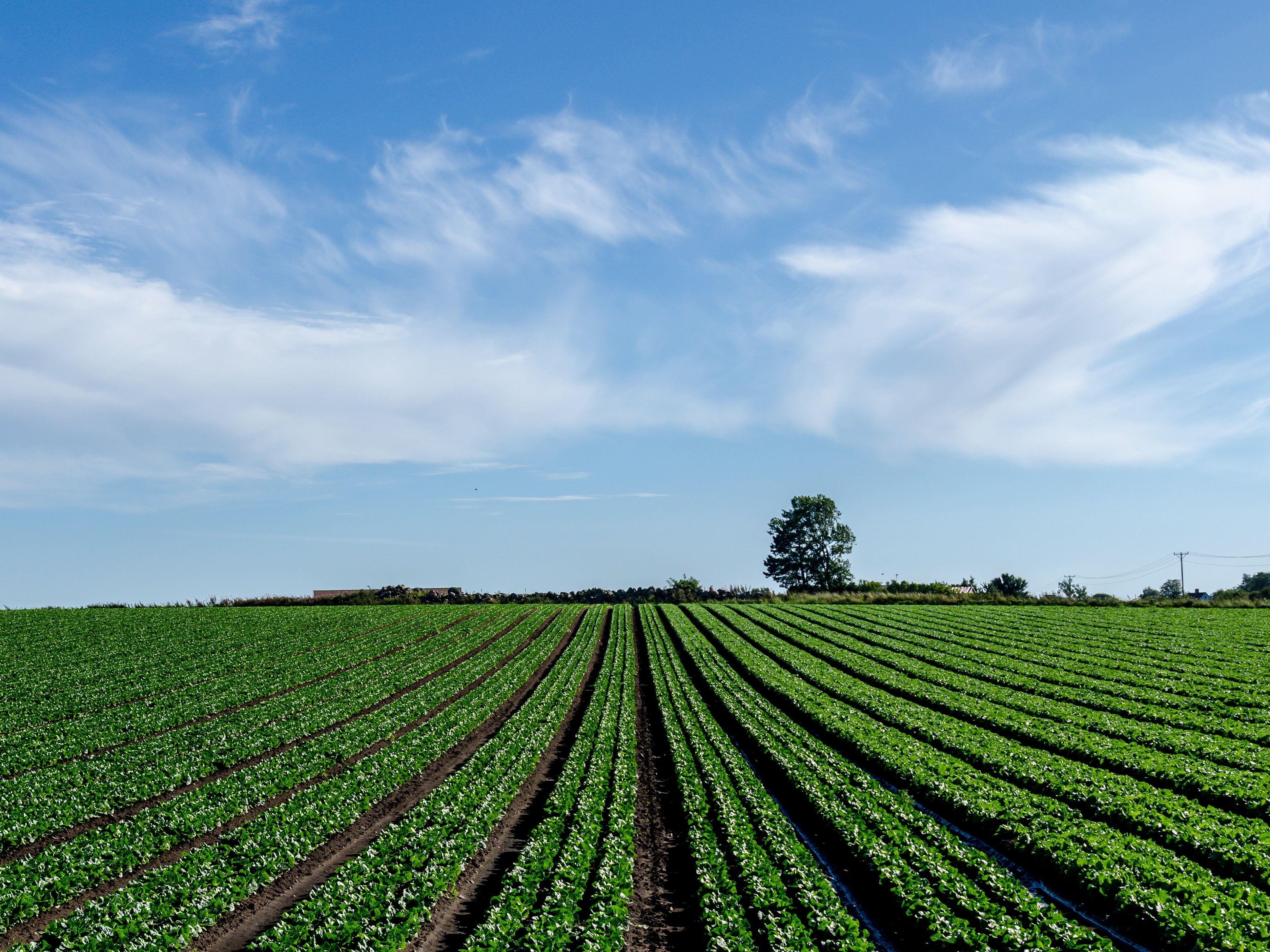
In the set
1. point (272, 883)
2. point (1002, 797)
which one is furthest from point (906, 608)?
point (272, 883)

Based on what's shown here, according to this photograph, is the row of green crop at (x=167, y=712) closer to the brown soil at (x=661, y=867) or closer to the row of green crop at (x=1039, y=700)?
the brown soil at (x=661, y=867)

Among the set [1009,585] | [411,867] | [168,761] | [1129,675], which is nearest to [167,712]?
[168,761]

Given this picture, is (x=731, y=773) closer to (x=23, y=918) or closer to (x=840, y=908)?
(x=840, y=908)

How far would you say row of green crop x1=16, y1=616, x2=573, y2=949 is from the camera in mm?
10578

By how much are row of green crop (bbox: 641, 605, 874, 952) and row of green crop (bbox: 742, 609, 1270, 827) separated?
768 cm

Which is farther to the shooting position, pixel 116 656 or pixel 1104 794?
pixel 116 656

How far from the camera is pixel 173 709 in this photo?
2817cm

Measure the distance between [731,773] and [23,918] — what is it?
15.3m

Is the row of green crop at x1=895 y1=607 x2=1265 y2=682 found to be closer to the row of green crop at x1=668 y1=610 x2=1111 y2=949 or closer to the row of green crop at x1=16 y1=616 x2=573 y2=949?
the row of green crop at x1=668 y1=610 x2=1111 y2=949

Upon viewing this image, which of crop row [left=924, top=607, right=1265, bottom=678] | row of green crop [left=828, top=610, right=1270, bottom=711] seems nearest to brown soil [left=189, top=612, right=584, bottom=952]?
row of green crop [left=828, top=610, right=1270, bottom=711]

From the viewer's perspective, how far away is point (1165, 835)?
13.5 metres

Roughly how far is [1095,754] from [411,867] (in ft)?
59.8

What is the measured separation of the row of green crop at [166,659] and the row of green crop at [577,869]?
22371 mm

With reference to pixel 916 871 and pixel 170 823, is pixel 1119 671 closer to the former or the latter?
pixel 916 871
